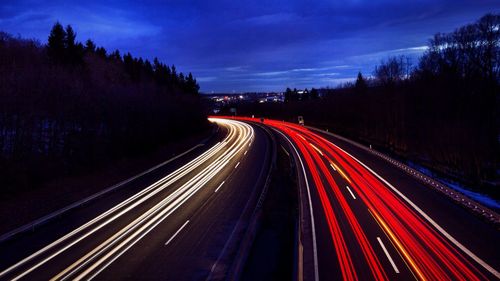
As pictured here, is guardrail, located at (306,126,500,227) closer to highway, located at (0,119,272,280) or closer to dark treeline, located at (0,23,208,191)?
highway, located at (0,119,272,280)

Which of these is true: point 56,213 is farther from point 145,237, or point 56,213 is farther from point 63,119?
point 63,119

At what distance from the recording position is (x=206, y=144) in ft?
195

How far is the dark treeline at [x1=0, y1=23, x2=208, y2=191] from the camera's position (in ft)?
80.1

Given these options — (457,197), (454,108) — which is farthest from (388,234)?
(454,108)

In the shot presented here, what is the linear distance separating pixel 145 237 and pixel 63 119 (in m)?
16.1

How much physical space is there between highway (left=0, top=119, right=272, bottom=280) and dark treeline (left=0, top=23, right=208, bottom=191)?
5466 mm

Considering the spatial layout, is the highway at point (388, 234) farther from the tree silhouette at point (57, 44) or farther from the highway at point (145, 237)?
the tree silhouette at point (57, 44)

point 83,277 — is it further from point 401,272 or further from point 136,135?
point 136,135

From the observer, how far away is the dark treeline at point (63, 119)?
961 inches

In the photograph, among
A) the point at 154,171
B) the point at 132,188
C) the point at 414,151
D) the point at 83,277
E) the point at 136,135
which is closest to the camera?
the point at 83,277

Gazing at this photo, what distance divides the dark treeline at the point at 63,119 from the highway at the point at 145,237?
5466mm

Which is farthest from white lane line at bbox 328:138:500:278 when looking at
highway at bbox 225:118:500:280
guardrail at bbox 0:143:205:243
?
guardrail at bbox 0:143:205:243

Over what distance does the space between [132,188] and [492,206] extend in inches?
950

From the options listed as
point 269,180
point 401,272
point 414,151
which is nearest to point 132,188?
point 269,180
